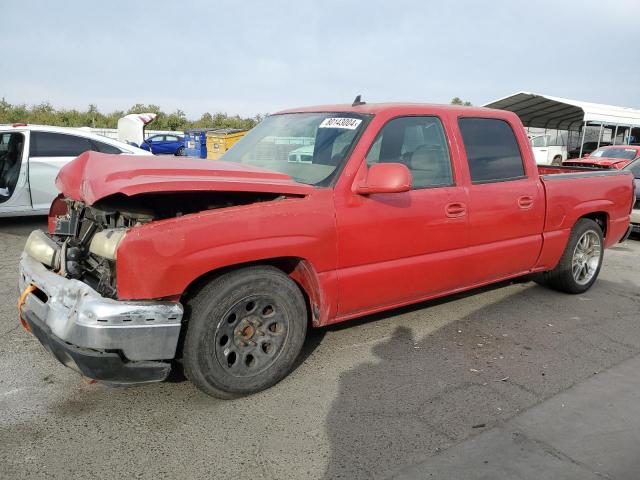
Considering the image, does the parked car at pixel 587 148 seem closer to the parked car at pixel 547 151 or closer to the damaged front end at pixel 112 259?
the parked car at pixel 547 151

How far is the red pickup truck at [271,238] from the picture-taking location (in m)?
2.63

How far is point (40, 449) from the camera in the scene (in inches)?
100

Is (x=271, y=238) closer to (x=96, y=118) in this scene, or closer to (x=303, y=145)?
(x=303, y=145)

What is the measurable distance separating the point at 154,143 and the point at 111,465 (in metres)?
26.9

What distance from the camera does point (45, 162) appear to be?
308 inches

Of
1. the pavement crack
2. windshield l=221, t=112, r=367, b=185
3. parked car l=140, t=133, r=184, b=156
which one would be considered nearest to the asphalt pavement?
the pavement crack

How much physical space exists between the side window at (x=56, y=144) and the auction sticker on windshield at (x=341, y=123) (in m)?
5.91

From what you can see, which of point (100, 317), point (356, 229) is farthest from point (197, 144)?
point (100, 317)

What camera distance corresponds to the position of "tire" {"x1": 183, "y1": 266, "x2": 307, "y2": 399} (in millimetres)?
2828

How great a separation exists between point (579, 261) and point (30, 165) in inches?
299

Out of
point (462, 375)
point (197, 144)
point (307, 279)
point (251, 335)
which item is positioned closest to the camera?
point (251, 335)

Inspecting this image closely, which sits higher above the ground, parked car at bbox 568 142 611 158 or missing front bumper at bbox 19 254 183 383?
parked car at bbox 568 142 611 158

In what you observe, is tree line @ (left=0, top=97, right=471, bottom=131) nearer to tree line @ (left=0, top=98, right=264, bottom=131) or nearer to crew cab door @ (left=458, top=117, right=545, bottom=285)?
tree line @ (left=0, top=98, right=264, bottom=131)

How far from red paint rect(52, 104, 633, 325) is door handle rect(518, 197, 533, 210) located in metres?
0.01
